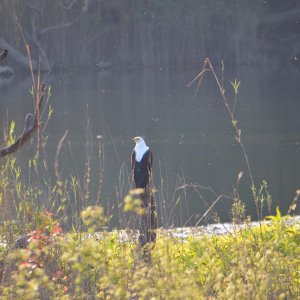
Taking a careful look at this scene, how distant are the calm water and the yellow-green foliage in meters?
0.58

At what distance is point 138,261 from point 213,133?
14513 millimetres

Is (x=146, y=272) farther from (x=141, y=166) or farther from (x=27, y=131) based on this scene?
(x=141, y=166)

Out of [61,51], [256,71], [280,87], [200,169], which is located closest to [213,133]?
[200,169]

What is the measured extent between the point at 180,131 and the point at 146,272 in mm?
15068

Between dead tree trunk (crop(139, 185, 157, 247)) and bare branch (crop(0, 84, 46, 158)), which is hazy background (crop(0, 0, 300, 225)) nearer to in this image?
dead tree trunk (crop(139, 185, 157, 247))

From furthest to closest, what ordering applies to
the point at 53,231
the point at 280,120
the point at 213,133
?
the point at 280,120 → the point at 213,133 → the point at 53,231

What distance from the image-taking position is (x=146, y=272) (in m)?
3.92

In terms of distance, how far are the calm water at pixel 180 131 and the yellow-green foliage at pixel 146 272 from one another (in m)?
0.58

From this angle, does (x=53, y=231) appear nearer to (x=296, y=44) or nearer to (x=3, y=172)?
(x=3, y=172)

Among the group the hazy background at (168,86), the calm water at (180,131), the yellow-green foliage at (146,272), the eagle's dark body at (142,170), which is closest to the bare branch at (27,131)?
the yellow-green foliage at (146,272)

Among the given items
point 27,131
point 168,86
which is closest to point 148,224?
point 27,131

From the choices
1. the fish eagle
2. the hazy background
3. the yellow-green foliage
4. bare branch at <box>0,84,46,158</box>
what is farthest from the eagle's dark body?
the hazy background

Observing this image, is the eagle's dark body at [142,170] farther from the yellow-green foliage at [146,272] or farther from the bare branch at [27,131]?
the bare branch at [27,131]

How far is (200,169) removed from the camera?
1408 cm
